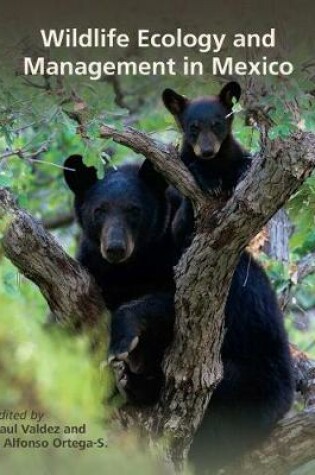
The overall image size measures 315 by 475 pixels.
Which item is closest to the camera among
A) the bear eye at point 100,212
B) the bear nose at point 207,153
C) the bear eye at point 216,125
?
the bear nose at point 207,153

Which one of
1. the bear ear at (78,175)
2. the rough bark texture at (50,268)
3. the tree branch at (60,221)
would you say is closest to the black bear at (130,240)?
the bear ear at (78,175)

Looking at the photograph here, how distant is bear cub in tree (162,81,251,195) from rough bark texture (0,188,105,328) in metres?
0.88

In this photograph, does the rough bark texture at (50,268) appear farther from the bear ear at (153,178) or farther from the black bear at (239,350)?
the bear ear at (153,178)

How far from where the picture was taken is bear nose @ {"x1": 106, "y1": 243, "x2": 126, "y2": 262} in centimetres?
563

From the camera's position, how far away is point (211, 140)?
6.03 meters

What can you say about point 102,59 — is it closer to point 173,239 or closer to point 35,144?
point 35,144

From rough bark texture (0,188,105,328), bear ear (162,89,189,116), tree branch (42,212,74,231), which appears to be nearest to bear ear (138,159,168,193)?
bear ear (162,89,189,116)

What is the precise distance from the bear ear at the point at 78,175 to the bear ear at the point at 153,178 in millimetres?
329

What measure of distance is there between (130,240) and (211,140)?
33.5 inches

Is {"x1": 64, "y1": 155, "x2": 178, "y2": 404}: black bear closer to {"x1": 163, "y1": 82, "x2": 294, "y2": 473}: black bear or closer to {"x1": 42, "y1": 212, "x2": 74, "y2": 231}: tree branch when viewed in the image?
{"x1": 163, "y1": 82, "x2": 294, "y2": 473}: black bear

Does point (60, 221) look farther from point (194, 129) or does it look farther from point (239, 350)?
point (239, 350)

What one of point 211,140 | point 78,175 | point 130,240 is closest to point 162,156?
point 130,240

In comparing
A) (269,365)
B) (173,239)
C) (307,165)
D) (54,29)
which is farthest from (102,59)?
(269,365)

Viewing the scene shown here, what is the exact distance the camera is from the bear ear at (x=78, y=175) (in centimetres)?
602
